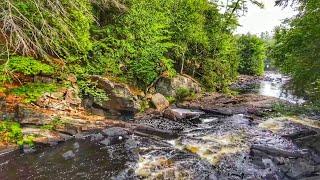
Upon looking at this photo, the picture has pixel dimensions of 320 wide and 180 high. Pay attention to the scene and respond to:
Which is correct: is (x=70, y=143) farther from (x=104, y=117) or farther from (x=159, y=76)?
(x=159, y=76)

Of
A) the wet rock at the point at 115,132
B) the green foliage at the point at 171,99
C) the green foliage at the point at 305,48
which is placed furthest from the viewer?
the green foliage at the point at 171,99

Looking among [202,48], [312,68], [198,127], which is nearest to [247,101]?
[202,48]

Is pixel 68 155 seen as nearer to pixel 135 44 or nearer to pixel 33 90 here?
pixel 33 90

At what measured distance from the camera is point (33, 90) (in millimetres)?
14688

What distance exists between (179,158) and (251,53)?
45514 millimetres

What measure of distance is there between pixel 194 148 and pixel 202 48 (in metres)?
17.3

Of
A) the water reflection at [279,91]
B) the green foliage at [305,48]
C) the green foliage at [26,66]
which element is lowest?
the water reflection at [279,91]

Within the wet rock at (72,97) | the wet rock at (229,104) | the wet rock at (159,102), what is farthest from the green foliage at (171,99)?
the wet rock at (72,97)

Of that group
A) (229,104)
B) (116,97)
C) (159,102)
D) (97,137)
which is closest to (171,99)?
(159,102)

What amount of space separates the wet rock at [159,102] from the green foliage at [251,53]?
107 ft

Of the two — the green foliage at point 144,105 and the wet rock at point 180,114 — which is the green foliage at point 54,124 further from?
the wet rock at point 180,114

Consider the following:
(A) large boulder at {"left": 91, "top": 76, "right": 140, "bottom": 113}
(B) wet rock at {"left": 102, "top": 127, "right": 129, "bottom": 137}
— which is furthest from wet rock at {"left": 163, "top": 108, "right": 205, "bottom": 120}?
(B) wet rock at {"left": 102, "top": 127, "right": 129, "bottom": 137}

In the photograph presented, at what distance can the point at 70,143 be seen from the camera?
12.8 m

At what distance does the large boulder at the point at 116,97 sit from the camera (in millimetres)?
17219
